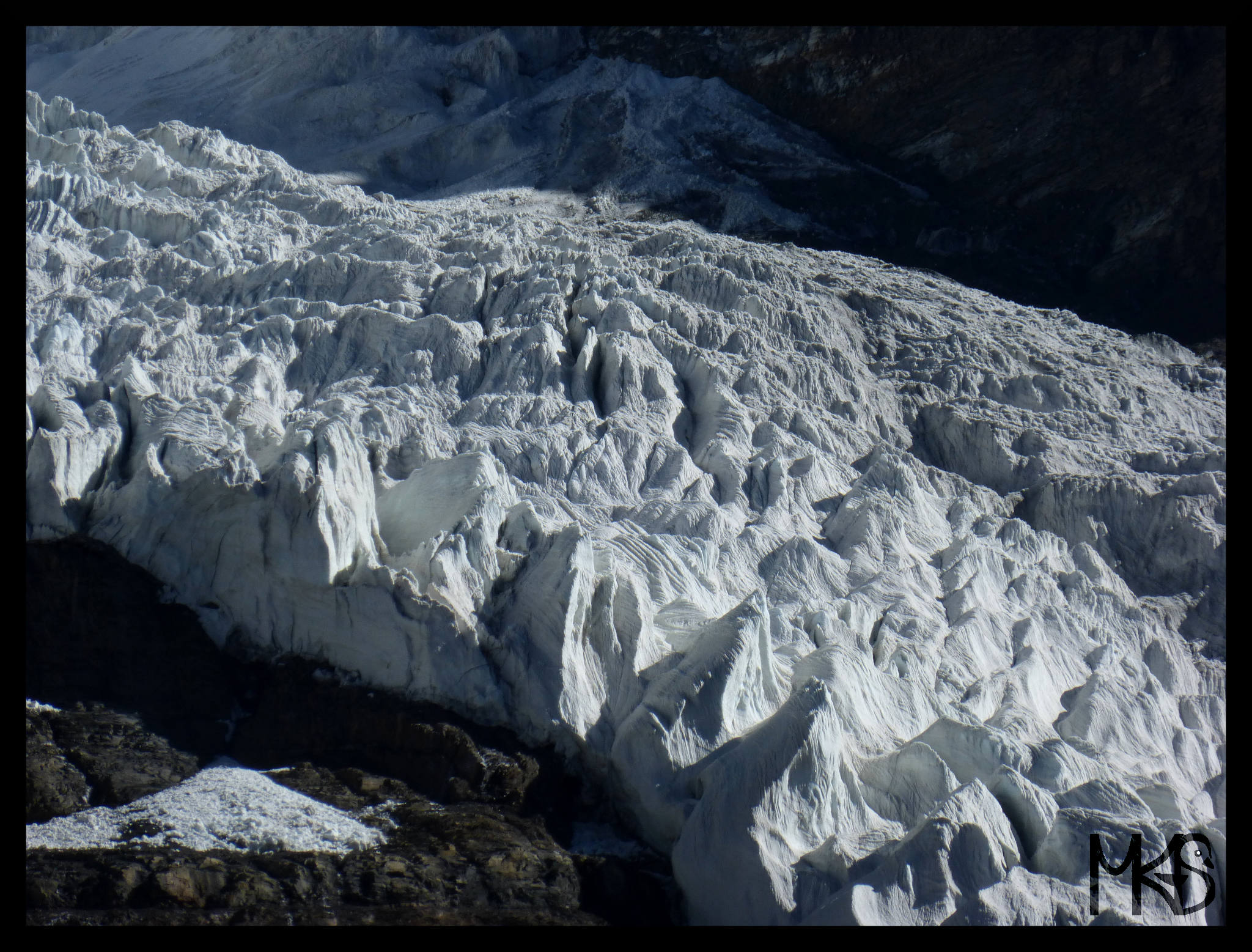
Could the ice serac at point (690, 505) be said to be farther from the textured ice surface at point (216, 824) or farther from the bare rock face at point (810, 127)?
the bare rock face at point (810, 127)

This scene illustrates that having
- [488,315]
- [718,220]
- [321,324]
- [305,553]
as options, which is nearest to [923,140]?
[718,220]

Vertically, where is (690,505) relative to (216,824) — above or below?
above

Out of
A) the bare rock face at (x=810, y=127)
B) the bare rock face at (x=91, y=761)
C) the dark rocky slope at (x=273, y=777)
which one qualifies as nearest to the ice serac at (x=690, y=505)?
the dark rocky slope at (x=273, y=777)
